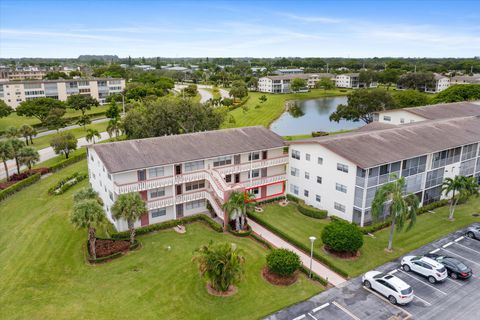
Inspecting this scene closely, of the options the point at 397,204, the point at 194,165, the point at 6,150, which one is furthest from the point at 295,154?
the point at 6,150

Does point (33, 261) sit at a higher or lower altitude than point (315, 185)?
lower

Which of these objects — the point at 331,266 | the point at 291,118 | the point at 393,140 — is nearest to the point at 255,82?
the point at 291,118

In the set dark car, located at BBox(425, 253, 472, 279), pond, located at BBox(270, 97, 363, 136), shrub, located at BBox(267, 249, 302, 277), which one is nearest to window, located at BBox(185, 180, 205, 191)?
shrub, located at BBox(267, 249, 302, 277)

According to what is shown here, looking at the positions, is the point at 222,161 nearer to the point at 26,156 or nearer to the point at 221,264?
the point at 221,264

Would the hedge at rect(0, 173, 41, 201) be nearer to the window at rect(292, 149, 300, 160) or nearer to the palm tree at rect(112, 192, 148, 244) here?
the palm tree at rect(112, 192, 148, 244)

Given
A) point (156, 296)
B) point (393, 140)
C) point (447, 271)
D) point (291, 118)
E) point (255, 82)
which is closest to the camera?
point (156, 296)

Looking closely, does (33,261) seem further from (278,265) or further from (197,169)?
(278,265)

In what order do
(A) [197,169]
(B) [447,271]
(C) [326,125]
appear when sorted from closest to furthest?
(B) [447,271] → (A) [197,169] → (C) [326,125]
